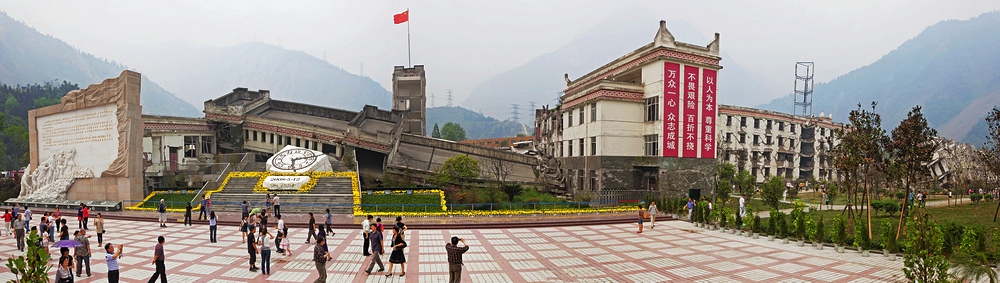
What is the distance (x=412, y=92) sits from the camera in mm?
56250

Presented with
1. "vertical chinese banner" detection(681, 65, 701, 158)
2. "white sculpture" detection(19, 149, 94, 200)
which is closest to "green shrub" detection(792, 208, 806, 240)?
"vertical chinese banner" detection(681, 65, 701, 158)

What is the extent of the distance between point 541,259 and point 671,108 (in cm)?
1999

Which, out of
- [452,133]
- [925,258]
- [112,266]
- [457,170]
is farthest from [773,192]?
[452,133]

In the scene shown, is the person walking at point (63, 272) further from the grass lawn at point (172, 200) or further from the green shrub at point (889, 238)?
the green shrub at point (889, 238)

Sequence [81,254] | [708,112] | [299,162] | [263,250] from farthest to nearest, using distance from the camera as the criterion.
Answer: [708,112], [299,162], [263,250], [81,254]

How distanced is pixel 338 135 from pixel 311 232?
23908 millimetres

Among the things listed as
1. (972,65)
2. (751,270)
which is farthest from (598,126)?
(972,65)

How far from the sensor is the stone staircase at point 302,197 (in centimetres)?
2464

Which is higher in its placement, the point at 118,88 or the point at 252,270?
the point at 118,88

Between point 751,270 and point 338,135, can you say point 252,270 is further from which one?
point 338,135

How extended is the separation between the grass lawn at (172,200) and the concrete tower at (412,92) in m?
28.1

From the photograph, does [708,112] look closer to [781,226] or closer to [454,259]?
[781,226]

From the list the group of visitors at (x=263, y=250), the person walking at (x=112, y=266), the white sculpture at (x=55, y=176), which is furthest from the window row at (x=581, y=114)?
the white sculpture at (x=55, y=176)

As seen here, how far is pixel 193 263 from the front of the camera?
1302cm
